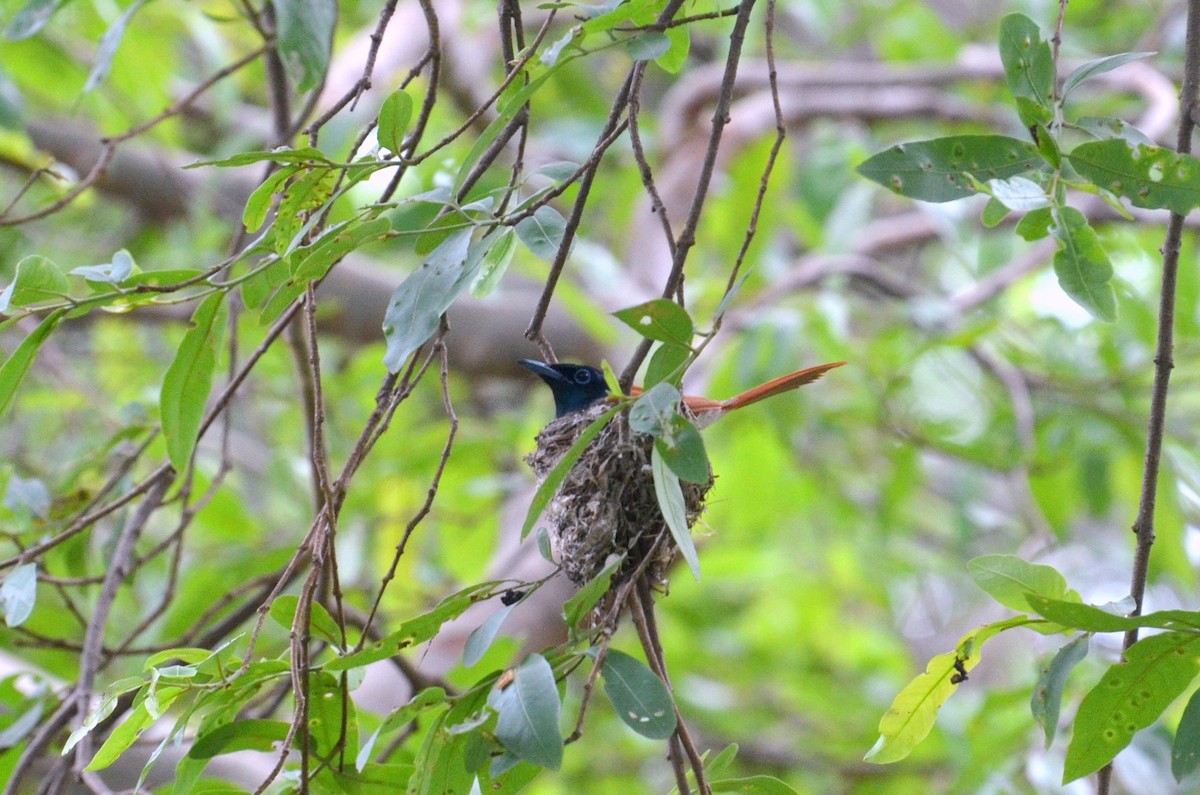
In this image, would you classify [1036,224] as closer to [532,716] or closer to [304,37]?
[532,716]

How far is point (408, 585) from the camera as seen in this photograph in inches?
174

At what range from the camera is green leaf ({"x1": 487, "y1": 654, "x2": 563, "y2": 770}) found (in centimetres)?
123

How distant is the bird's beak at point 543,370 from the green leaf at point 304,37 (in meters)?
0.87

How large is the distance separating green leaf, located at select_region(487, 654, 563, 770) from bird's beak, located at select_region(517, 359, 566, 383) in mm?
1064

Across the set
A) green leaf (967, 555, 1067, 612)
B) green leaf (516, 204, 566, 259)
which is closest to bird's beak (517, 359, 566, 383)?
green leaf (516, 204, 566, 259)

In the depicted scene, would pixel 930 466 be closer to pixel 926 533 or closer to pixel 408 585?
pixel 926 533

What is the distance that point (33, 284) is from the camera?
4.43ft

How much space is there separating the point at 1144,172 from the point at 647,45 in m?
0.59

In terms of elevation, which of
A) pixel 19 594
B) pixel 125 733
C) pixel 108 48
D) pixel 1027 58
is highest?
pixel 108 48

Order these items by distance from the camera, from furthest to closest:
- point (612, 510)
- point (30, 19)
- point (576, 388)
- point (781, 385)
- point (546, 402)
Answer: point (546, 402)
point (576, 388)
point (781, 385)
point (30, 19)
point (612, 510)

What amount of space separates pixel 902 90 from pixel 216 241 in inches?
125

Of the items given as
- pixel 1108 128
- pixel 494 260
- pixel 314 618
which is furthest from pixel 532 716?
pixel 1108 128

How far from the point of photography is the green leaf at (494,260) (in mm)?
1420

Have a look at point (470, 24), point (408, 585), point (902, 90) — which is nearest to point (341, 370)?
point (408, 585)
